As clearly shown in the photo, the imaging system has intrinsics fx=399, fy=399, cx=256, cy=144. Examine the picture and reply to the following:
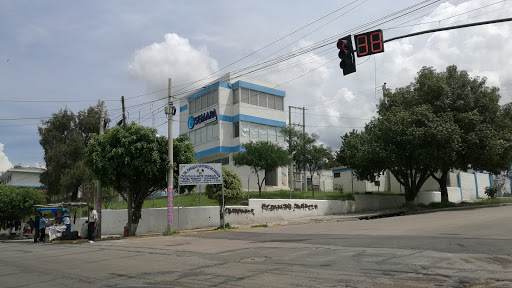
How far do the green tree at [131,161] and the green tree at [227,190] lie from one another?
2.68 m

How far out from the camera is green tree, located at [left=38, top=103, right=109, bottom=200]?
41.3 meters

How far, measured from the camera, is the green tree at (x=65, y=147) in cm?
4128

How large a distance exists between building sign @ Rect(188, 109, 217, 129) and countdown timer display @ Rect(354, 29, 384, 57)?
31793 mm

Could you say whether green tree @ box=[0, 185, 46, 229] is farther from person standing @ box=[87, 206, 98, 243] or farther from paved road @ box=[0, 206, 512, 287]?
paved road @ box=[0, 206, 512, 287]

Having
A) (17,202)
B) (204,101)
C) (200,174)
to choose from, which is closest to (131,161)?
(200,174)

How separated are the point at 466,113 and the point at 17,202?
113ft

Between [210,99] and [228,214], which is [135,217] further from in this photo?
[210,99]

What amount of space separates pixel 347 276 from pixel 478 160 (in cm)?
2729

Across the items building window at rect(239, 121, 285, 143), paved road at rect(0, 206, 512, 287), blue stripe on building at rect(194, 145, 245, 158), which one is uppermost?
building window at rect(239, 121, 285, 143)

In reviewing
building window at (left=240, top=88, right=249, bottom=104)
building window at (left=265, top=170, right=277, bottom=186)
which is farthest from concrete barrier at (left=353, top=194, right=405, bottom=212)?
building window at (left=240, top=88, right=249, bottom=104)

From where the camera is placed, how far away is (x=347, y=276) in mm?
7293

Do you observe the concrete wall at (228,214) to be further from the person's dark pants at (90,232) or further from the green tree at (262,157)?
the green tree at (262,157)

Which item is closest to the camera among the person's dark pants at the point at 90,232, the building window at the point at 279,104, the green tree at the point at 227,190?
the person's dark pants at the point at 90,232

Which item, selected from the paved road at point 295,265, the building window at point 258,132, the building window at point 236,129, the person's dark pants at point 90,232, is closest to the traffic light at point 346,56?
the paved road at point 295,265
